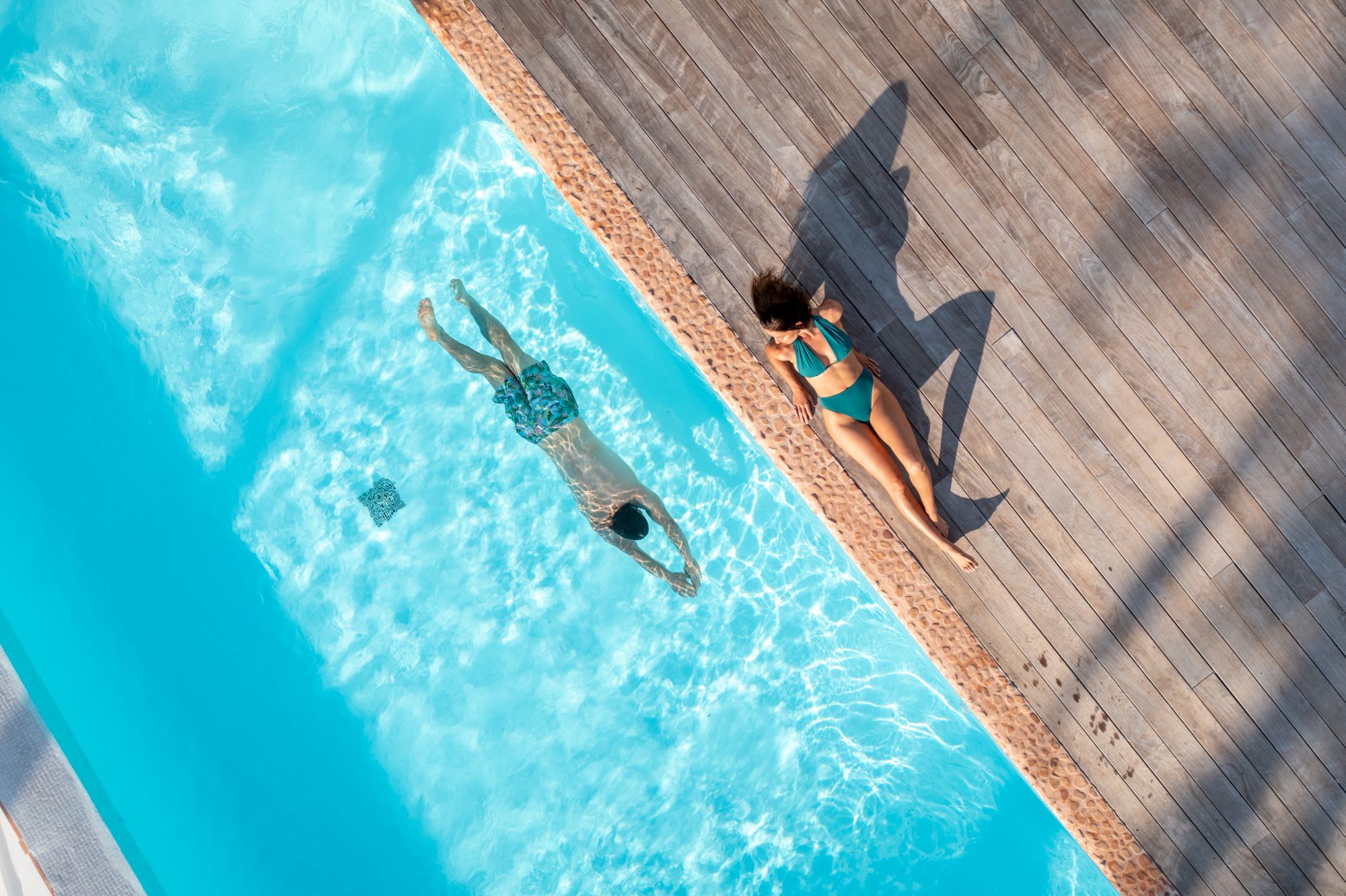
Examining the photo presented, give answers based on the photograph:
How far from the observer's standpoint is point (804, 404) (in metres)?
3.88

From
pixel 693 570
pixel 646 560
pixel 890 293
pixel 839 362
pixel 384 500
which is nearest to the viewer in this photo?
pixel 839 362

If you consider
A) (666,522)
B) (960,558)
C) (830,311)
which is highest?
Result: (830,311)

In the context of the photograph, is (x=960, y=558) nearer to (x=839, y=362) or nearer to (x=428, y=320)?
(x=839, y=362)

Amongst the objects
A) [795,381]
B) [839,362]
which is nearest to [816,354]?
[839,362]

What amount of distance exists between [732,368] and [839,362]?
28.0 inches

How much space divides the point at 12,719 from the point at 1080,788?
7012 mm

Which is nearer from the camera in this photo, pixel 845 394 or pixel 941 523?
pixel 845 394

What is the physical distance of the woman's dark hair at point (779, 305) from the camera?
11.5 ft

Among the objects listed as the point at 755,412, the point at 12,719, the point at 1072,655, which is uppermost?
the point at 12,719

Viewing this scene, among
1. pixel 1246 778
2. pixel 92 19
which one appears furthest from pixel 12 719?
pixel 1246 778

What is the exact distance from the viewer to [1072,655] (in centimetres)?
395

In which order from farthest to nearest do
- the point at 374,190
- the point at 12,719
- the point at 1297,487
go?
the point at 374,190 < the point at 12,719 < the point at 1297,487

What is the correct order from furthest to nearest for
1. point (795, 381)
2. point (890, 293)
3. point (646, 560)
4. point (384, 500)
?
point (384, 500) → point (646, 560) → point (890, 293) → point (795, 381)

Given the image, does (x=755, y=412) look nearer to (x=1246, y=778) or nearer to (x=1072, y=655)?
(x=1072, y=655)
